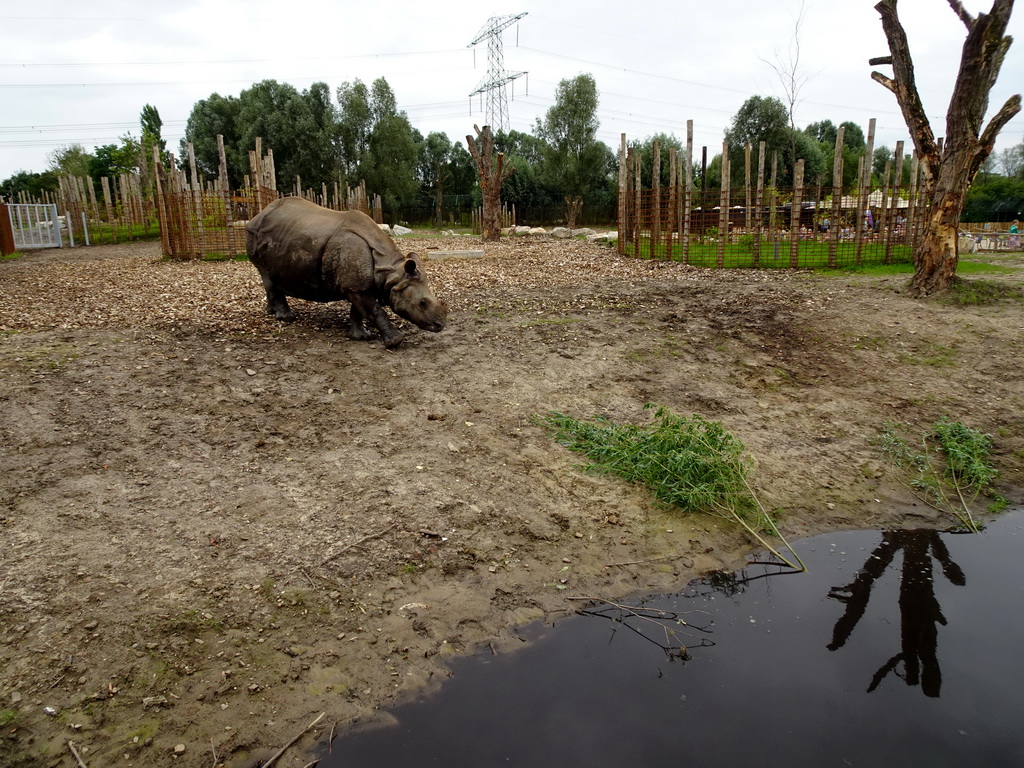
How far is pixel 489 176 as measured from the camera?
28625 mm

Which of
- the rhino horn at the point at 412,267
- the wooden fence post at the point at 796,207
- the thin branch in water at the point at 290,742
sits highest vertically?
the wooden fence post at the point at 796,207

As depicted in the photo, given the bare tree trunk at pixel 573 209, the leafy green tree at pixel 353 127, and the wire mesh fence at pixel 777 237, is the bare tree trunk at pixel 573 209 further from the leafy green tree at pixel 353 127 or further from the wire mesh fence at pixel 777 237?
the wire mesh fence at pixel 777 237

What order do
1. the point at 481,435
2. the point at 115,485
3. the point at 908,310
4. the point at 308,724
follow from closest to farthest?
the point at 308,724, the point at 115,485, the point at 481,435, the point at 908,310

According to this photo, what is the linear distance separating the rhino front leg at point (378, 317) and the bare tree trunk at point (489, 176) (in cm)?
2088

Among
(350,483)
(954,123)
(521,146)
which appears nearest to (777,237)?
(954,123)

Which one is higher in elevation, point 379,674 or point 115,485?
point 115,485

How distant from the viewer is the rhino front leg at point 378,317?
27.9ft

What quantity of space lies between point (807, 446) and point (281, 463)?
4753 millimetres

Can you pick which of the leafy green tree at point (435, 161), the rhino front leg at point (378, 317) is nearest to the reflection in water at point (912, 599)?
the rhino front leg at point (378, 317)

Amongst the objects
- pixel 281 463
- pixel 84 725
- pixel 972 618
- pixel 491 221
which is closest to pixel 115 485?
pixel 281 463

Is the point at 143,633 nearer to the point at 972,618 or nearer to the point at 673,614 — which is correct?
the point at 673,614

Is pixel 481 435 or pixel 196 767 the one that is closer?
pixel 196 767

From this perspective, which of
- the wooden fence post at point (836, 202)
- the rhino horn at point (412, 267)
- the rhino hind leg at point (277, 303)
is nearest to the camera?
the rhino horn at point (412, 267)

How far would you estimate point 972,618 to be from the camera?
163 inches
